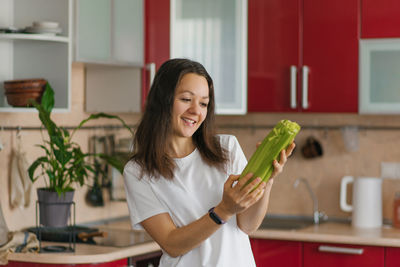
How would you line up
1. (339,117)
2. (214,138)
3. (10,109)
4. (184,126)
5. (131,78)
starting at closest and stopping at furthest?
(184,126), (214,138), (10,109), (131,78), (339,117)

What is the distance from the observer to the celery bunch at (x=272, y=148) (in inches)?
63.7

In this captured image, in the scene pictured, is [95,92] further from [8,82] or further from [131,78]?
[8,82]

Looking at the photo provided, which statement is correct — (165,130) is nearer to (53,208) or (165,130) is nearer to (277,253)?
(53,208)

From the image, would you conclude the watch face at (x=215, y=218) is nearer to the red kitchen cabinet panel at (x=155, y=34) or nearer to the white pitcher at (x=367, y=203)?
the red kitchen cabinet panel at (x=155, y=34)

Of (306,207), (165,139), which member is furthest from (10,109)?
(306,207)

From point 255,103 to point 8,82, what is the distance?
1.33 metres

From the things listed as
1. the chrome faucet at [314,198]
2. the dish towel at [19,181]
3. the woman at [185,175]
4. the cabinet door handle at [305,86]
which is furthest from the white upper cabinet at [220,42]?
the woman at [185,175]

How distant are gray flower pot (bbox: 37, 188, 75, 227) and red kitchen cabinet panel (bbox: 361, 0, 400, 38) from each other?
171 cm

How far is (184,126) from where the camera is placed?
6.01ft

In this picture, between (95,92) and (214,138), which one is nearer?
(214,138)

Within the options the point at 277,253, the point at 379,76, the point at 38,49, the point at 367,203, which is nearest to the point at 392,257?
the point at 367,203

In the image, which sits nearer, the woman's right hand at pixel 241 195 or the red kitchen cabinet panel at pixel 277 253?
the woman's right hand at pixel 241 195

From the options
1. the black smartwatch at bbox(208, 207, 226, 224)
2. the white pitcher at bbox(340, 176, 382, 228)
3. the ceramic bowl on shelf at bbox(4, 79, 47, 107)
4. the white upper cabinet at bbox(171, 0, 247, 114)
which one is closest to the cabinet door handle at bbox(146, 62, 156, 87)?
the white upper cabinet at bbox(171, 0, 247, 114)

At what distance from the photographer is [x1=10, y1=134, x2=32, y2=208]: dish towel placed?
10.2 ft
